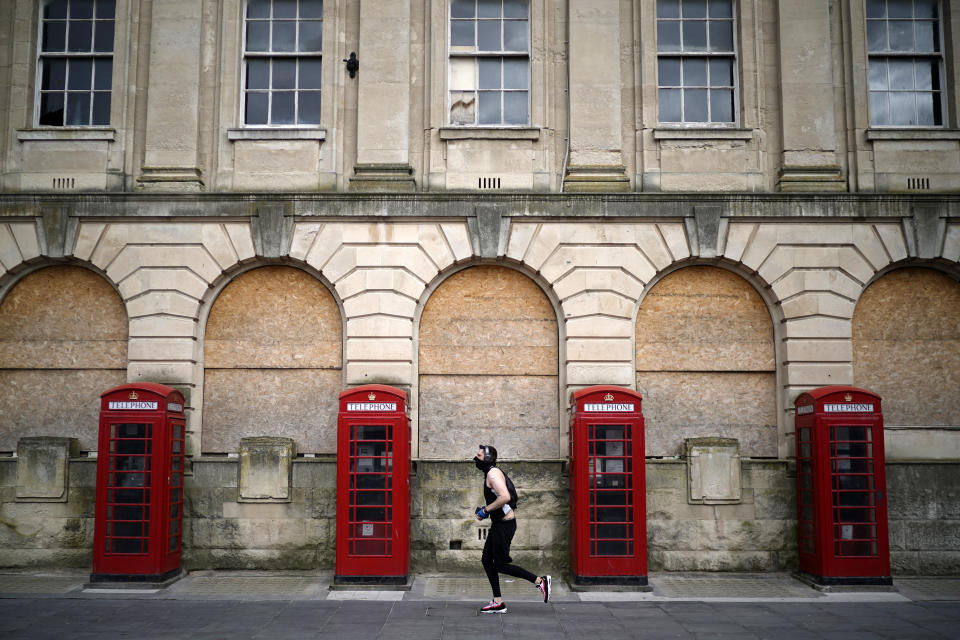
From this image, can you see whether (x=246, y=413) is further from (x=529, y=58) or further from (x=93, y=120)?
(x=529, y=58)

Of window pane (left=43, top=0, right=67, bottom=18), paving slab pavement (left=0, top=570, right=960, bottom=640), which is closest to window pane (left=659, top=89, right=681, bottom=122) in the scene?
paving slab pavement (left=0, top=570, right=960, bottom=640)

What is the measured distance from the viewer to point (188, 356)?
43.3 feet

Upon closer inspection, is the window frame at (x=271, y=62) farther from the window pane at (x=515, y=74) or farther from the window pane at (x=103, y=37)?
the window pane at (x=515, y=74)

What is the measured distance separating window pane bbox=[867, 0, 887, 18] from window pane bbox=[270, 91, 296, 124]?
989 centimetres

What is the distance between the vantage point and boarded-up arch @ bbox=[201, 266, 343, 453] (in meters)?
13.4

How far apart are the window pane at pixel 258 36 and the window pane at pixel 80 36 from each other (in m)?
2.70

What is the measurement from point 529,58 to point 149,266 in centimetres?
710

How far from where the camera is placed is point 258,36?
1428 cm

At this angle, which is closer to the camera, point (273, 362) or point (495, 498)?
point (495, 498)

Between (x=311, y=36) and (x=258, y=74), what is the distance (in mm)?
1108

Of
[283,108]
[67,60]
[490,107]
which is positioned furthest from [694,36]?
[67,60]

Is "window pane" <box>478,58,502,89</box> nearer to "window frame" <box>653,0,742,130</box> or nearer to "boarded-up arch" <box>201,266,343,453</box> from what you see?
"window frame" <box>653,0,742,130</box>

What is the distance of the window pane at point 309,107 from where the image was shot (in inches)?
555

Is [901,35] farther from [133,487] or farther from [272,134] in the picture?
[133,487]
